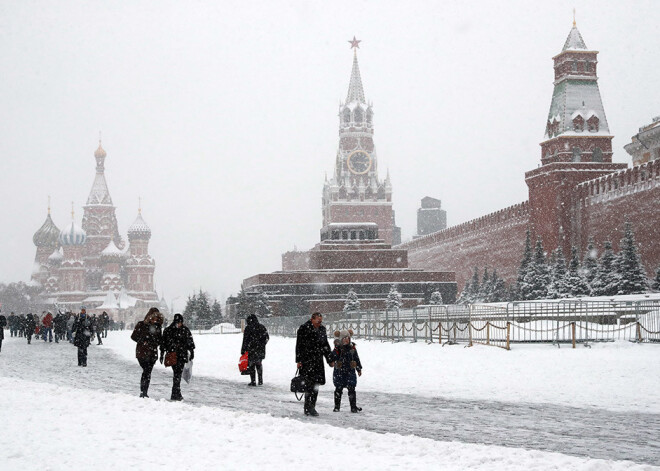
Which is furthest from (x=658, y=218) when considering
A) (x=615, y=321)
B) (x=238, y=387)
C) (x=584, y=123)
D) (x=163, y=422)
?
(x=163, y=422)

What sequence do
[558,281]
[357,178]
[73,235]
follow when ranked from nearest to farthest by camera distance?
[558,281]
[357,178]
[73,235]

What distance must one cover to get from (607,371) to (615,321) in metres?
6.21

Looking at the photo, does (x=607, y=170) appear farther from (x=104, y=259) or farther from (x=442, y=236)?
(x=104, y=259)

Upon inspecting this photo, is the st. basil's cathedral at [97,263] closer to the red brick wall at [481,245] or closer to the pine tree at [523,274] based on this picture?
the red brick wall at [481,245]

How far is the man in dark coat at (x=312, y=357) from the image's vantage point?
32.8ft

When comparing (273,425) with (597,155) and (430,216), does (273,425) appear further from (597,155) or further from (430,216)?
(430,216)

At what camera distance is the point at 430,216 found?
6176 inches

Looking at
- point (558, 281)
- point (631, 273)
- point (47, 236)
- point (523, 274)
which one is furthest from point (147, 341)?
point (47, 236)

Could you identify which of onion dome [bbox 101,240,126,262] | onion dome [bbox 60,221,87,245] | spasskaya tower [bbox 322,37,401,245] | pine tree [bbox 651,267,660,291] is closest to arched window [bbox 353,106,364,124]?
spasskaya tower [bbox 322,37,401,245]

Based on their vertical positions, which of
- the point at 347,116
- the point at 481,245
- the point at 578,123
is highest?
the point at 347,116

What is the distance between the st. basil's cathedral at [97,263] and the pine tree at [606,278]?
7313 centimetres

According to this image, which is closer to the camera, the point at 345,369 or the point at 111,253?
the point at 345,369

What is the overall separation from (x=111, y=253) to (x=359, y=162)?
3589cm

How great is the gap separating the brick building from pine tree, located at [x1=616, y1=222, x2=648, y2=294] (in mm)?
3388
